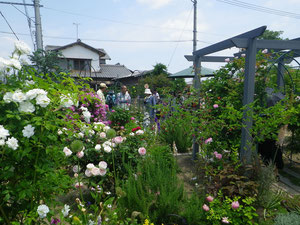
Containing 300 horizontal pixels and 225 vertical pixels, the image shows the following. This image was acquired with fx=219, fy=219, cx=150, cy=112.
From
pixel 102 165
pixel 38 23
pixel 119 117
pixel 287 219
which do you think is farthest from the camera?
pixel 38 23

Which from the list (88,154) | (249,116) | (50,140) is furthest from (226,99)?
(50,140)

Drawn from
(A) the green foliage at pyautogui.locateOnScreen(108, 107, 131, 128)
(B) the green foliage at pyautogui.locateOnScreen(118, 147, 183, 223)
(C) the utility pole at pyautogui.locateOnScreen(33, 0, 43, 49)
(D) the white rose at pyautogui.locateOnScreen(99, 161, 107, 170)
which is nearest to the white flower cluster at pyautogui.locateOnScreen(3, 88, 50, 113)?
(D) the white rose at pyautogui.locateOnScreen(99, 161, 107, 170)

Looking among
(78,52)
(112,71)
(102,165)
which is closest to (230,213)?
(102,165)

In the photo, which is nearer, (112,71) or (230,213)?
(230,213)

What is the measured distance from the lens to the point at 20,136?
1.26 metres

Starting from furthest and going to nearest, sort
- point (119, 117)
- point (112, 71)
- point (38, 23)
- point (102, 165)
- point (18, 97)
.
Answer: point (112, 71) < point (38, 23) < point (119, 117) < point (102, 165) < point (18, 97)

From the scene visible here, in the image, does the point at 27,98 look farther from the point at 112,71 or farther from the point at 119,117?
the point at 112,71

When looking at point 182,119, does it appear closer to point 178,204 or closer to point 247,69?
point 247,69

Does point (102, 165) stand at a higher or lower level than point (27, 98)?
lower

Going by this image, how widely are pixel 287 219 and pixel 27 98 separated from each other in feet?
7.50

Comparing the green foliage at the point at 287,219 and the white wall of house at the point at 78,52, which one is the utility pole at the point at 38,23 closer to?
the green foliage at the point at 287,219

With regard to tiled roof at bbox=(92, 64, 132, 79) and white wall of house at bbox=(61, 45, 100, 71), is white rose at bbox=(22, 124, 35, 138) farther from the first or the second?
tiled roof at bbox=(92, 64, 132, 79)

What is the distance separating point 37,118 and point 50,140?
0.75 ft

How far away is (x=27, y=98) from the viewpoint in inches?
47.0
